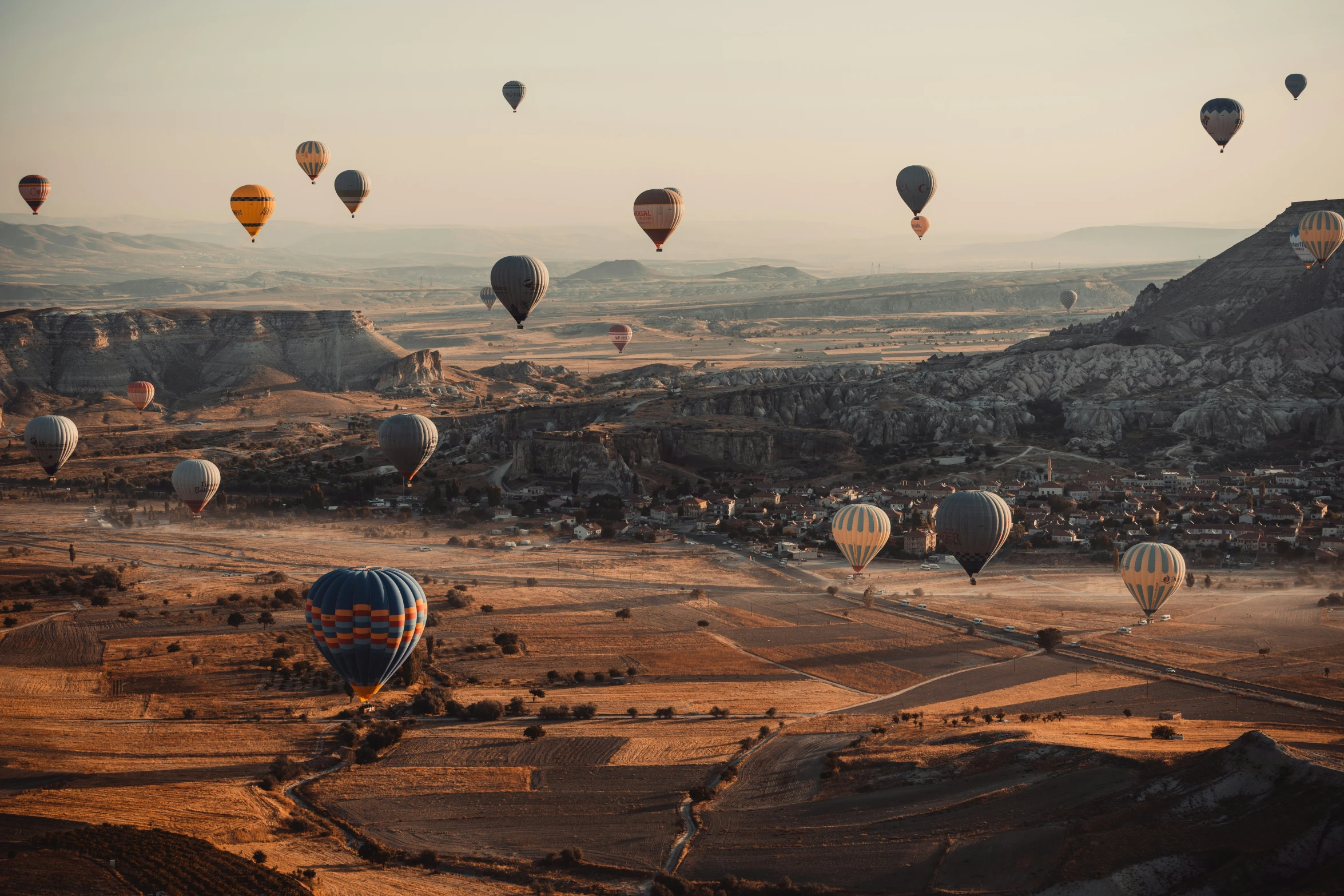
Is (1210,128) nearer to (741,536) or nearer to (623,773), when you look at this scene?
(741,536)

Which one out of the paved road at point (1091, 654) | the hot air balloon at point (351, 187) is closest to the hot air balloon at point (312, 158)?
the hot air balloon at point (351, 187)

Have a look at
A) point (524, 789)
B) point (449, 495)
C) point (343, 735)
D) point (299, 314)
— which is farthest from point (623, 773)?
point (299, 314)

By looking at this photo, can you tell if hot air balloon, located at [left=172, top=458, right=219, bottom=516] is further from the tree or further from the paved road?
the paved road

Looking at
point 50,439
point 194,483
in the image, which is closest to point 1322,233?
point 194,483

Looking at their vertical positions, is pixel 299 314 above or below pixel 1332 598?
above

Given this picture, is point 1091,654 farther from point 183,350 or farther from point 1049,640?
point 183,350

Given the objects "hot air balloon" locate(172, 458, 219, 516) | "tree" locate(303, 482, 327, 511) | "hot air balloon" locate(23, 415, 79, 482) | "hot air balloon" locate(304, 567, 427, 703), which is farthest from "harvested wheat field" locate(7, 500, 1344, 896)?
"tree" locate(303, 482, 327, 511)
